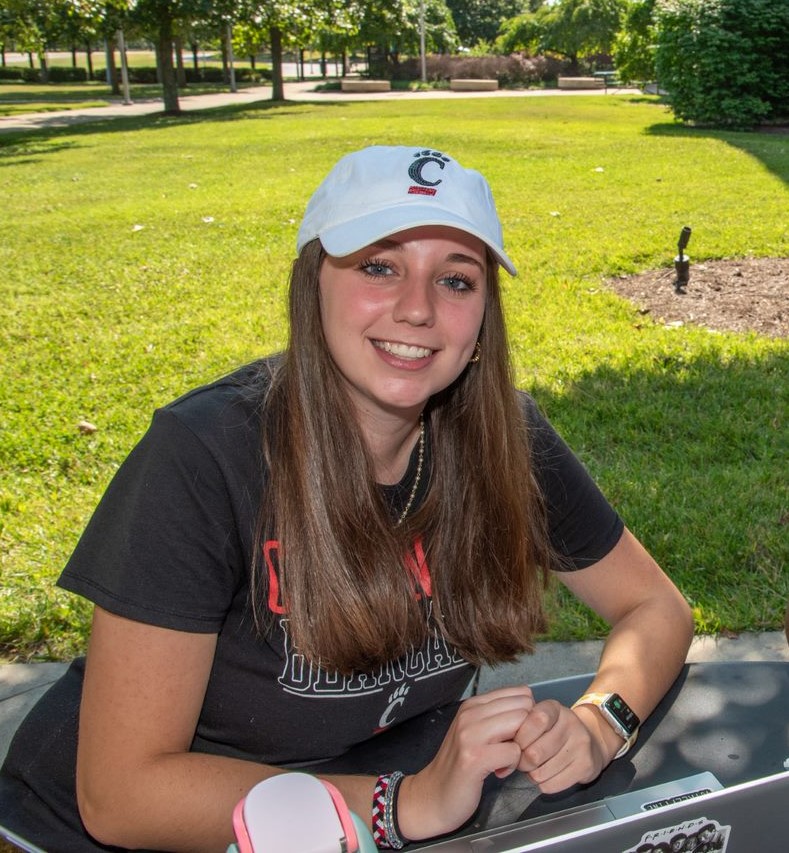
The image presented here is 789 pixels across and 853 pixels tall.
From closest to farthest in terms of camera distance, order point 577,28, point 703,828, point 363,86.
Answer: point 703,828
point 363,86
point 577,28

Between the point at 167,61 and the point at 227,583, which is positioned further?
the point at 167,61

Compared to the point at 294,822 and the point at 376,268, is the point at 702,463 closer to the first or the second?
the point at 376,268

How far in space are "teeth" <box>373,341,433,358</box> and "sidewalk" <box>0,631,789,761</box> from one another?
1493 millimetres

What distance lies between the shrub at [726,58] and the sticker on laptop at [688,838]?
677 inches

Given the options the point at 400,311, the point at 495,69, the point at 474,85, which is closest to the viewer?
the point at 400,311

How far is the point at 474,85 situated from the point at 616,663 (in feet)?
120

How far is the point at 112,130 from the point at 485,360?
67.9ft

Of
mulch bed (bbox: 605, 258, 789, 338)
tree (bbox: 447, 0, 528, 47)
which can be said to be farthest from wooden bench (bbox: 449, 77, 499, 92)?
mulch bed (bbox: 605, 258, 789, 338)

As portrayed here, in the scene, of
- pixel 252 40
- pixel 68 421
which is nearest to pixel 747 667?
pixel 68 421

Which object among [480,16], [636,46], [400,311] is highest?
[480,16]

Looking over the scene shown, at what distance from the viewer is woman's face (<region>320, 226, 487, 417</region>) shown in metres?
1.69

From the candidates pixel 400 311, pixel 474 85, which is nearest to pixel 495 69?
pixel 474 85

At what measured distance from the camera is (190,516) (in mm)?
1484

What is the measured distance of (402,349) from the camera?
1.71 meters
